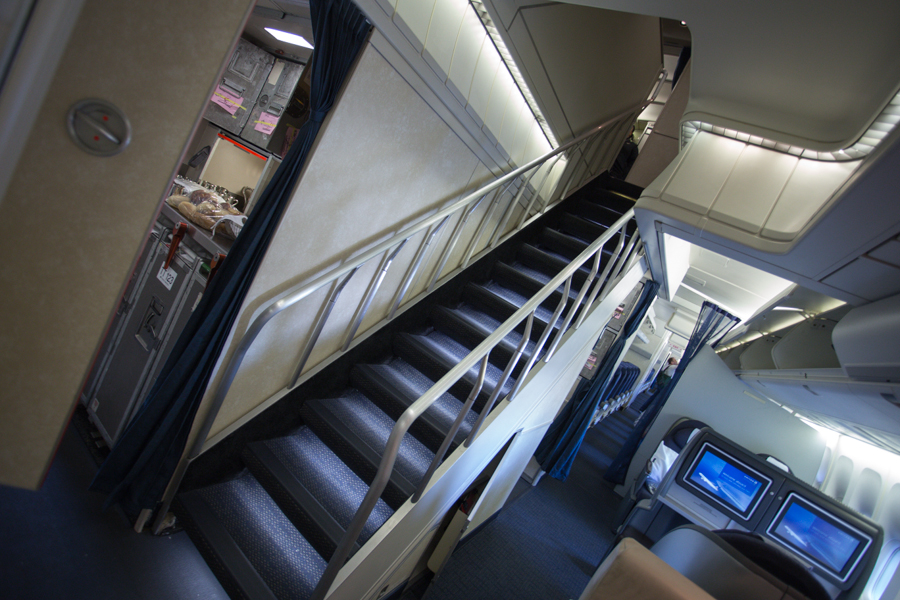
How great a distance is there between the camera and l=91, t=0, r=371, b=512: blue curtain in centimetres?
185

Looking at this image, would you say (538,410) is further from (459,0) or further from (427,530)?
(459,0)

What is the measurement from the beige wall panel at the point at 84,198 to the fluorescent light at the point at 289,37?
2.76 metres

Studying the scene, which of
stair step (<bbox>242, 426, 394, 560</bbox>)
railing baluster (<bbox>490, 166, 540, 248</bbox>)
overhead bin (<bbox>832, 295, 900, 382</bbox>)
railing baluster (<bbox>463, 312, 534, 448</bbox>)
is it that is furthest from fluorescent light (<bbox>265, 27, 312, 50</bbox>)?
overhead bin (<bbox>832, 295, 900, 382</bbox>)

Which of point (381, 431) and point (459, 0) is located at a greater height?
point (459, 0)

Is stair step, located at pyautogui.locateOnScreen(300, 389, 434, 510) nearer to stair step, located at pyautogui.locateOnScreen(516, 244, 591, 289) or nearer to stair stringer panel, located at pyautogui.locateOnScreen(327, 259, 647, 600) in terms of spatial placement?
stair stringer panel, located at pyautogui.locateOnScreen(327, 259, 647, 600)

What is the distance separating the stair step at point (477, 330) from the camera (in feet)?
9.67

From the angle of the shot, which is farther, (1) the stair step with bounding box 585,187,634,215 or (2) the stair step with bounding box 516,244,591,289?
(1) the stair step with bounding box 585,187,634,215

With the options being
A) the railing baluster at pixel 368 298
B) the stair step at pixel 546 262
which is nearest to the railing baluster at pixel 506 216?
the stair step at pixel 546 262

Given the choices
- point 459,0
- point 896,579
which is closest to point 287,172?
point 459,0

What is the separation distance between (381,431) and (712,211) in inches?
91.3

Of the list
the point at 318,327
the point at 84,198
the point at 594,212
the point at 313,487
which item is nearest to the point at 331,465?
the point at 313,487

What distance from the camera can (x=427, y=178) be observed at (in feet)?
8.76

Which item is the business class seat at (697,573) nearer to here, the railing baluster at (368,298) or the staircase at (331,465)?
the staircase at (331,465)

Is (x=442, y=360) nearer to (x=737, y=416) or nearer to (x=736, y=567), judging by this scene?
(x=736, y=567)
